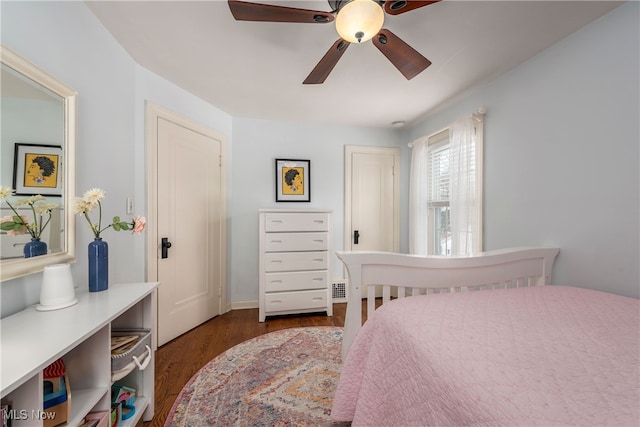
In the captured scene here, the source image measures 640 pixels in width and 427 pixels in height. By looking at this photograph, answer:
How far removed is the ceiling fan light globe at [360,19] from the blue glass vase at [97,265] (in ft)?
5.39

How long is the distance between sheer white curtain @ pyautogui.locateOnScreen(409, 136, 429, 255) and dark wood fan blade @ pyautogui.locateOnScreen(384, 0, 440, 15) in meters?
2.01

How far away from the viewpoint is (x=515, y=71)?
1954mm

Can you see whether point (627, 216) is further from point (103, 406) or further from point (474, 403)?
point (103, 406)

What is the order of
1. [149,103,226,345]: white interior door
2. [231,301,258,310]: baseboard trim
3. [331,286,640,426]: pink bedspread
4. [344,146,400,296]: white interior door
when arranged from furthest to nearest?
[344,146,400,296]: white interior door, [231,301,258,310]: baseboard trim, [149,103,226,345]: white interior door, [331,286,640,426]: pink bedspread

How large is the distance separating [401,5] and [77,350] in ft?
6.79

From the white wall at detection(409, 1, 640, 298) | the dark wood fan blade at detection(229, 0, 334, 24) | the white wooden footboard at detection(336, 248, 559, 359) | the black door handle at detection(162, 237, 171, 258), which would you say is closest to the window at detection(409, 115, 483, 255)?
the white wall at detection(409, 1, 640, 298)

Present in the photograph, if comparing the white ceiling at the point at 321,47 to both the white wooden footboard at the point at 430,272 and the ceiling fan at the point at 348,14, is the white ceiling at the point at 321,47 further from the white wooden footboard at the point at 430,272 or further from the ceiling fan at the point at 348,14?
the white wooden footboard at the point at 430,272

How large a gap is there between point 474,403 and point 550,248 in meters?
1.60

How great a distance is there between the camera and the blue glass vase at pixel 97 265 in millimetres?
1258

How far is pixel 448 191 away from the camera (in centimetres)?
275

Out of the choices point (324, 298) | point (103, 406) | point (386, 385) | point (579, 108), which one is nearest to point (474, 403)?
point (386, 385)

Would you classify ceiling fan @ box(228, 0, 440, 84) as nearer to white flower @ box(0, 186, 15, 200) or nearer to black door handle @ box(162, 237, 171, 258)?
white flower @ box(0, 186, 15, 200)

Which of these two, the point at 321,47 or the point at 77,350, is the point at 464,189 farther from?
the point at 77,350

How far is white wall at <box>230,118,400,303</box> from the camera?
3037mm
